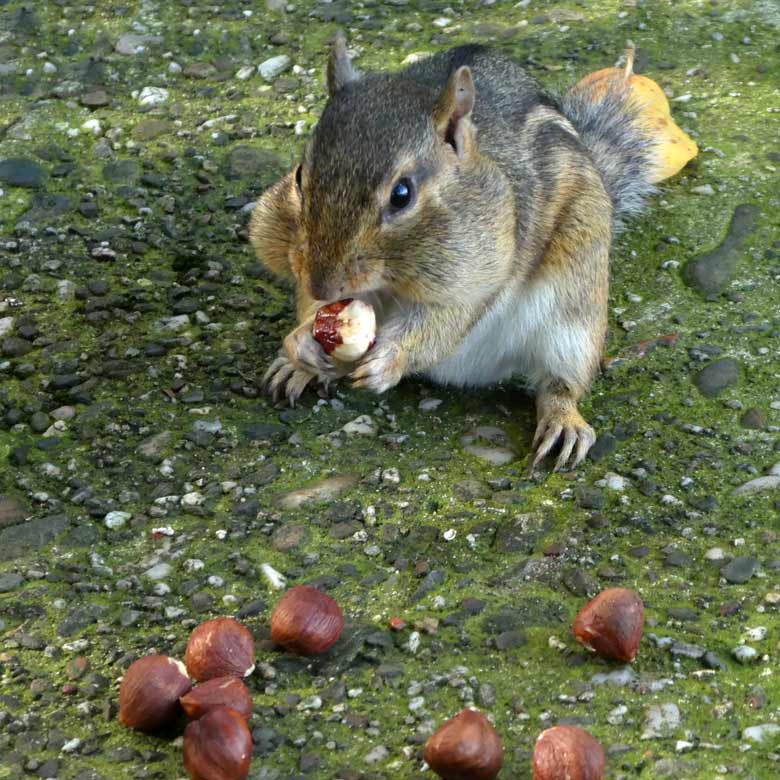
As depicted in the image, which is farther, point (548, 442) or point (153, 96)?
point (153, 96)

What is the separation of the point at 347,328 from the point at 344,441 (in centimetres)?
38

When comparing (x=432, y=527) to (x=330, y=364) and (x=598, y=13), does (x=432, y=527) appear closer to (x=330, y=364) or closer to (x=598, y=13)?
(x=330, y=364)

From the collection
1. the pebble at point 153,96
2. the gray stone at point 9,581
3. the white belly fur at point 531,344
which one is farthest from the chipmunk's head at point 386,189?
the pebble at point 153,96

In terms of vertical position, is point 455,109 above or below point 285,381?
above

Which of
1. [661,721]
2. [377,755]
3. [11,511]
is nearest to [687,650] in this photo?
[661,721]

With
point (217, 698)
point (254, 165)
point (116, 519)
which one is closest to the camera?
point (217, 698)

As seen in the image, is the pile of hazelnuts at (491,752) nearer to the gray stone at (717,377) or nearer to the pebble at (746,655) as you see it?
the pebble at (746,655)

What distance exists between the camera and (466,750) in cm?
244

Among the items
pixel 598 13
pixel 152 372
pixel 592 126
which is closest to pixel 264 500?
pixel 152 372

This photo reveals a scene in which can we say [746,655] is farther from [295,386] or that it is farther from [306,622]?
[295,386]

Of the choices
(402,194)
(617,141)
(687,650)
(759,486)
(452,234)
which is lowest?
(759,486)

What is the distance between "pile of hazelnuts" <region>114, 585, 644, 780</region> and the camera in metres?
2.44

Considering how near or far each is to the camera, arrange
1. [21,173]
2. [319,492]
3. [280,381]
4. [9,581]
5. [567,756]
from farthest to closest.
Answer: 1. [21,173]
2. [280,381]
3. [319,492]
4. [9,581]
5. [567,756]

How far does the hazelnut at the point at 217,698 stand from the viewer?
257cm
